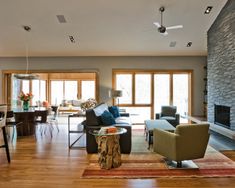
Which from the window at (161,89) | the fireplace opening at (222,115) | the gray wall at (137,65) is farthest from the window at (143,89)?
the fireplace opening at (222,115)

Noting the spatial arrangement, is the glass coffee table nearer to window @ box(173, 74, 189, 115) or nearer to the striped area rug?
the striped area rug

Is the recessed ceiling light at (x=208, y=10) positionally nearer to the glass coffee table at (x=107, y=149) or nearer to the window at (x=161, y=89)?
the window at (x=161, y=89)

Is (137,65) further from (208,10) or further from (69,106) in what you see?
(69,106)

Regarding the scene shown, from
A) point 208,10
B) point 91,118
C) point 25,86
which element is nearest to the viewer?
point 91,118

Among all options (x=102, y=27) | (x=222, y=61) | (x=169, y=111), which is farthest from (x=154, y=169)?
(x=102, y=27)

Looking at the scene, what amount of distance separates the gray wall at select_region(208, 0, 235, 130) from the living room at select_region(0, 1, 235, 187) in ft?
0.10

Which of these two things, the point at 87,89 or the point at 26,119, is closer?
the point at 26,119

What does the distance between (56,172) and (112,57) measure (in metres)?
6.36

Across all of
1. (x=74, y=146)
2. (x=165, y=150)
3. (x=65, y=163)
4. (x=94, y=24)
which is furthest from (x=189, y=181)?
(x=94, y=24)

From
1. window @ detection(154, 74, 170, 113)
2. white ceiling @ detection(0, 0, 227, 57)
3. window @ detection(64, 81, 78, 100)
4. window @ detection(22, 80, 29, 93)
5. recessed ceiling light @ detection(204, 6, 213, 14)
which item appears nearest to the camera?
white ceiling @ detection(0, 0, 227, 57)

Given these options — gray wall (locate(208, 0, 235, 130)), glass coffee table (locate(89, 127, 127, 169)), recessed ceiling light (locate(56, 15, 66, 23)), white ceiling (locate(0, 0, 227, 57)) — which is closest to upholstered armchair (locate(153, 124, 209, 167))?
glass coffee table (locate(89, 127, 127, 169))

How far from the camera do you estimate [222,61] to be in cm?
646

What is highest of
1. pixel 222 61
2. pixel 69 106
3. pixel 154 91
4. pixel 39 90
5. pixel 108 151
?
pixel 222 61

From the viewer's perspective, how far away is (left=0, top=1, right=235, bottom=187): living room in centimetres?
378
